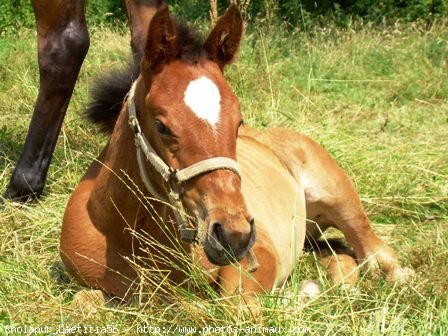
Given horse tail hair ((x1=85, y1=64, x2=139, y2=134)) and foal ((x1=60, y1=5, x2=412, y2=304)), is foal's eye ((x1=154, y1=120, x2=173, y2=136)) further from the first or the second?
horse tail hair ((x1=85, y1=64, x2=139, y2=134))

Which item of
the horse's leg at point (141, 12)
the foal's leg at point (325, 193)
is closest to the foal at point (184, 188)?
the foal's leg at point (325, 193)

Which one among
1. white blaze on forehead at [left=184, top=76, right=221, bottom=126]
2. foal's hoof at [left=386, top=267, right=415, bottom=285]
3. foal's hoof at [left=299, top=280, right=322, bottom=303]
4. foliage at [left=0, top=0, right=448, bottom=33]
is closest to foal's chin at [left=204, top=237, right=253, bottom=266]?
white blaze on forehead at [left=184, top=76, right=221, bottom=126]

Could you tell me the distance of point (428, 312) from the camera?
9.28 feet

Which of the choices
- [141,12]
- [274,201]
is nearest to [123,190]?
[274,201]

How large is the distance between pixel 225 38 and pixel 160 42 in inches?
10.4

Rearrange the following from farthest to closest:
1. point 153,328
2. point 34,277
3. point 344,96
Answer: point 344,96 < point 34,277 < point 153,328

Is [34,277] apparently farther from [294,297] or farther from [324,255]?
[324,255]

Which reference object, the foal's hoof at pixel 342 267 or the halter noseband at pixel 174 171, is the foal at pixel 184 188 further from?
the foal's hoof at pixel 342 267

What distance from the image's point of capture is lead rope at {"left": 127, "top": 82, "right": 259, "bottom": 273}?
8.46 feet

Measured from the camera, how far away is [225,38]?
2.93 meters

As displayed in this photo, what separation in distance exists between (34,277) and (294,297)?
44.4 inches

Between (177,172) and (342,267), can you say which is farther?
(342,267)

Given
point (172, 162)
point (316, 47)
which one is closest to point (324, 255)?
point (172, 162)

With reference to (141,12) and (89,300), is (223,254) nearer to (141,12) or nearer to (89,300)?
(89,300)
